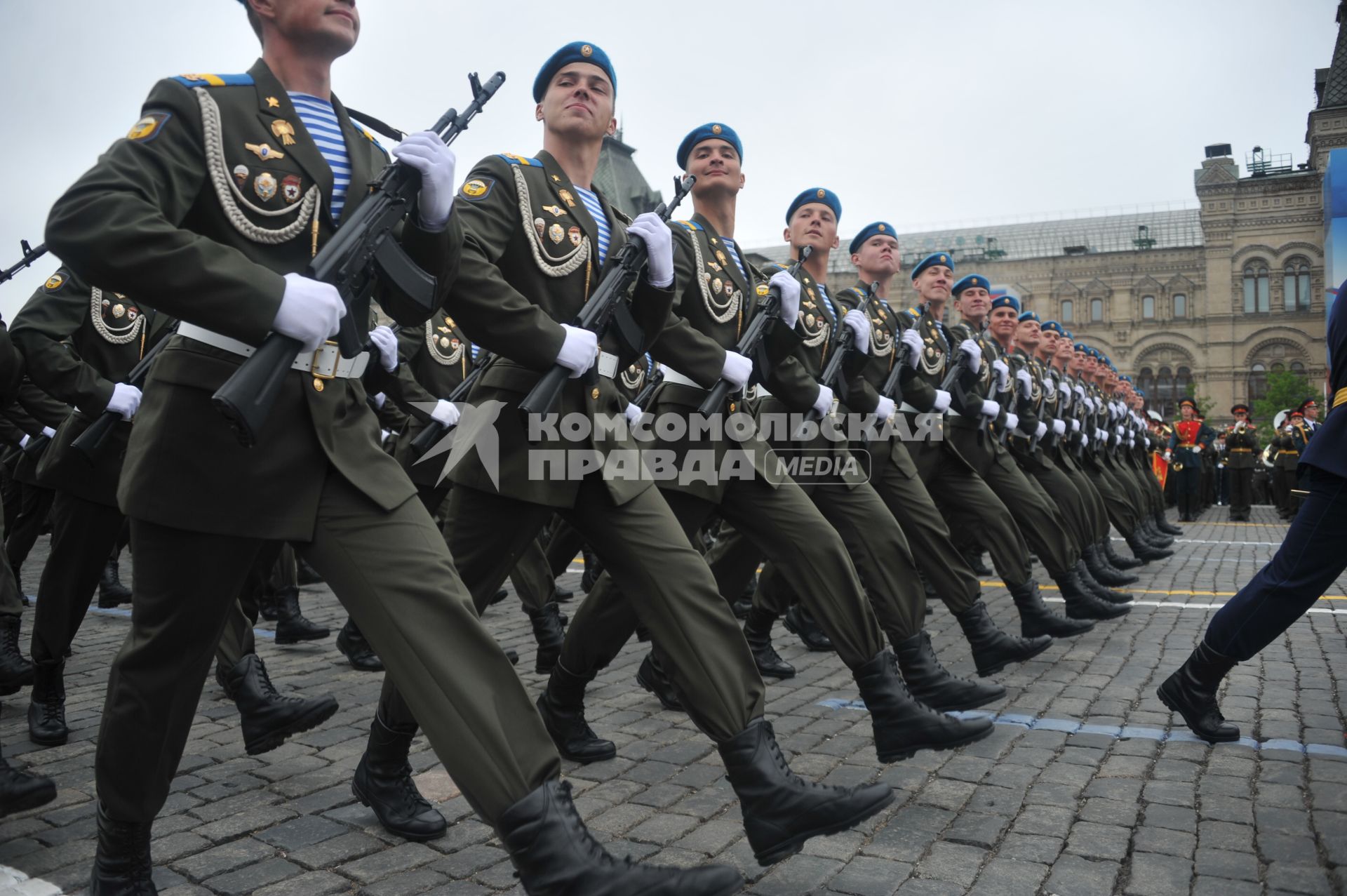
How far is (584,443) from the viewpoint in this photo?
2924 millimetres

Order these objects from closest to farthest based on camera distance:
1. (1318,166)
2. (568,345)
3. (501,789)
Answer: (501,789) < (568,345) < (1318,166)

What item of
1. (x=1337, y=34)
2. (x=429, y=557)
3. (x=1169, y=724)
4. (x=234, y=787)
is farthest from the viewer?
(x=1337, y=34)

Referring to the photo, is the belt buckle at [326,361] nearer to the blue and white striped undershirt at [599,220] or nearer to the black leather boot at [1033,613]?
the blue and white striped undershirt at [599,220]

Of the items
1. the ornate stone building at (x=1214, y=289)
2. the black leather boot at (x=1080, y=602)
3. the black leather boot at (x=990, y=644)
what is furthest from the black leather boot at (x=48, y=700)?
the ornate stone building at (x=1214, y=289)

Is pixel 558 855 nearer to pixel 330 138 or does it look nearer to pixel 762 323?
pixel 330 138

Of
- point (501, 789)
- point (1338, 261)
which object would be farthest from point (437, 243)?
point (1338, 261)

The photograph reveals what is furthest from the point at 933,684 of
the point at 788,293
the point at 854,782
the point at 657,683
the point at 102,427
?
the point at 102,427

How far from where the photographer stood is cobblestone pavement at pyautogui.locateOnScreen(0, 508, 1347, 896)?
2.70 m

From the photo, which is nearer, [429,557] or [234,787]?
[429,557]

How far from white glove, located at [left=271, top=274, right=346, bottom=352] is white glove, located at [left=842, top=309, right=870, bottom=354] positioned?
128 inches

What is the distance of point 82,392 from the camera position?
427 centimetres

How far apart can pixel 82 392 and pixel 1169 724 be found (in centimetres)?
452

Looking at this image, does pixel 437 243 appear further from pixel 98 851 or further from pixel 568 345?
pixel 98 851

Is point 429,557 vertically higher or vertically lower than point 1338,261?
lower
